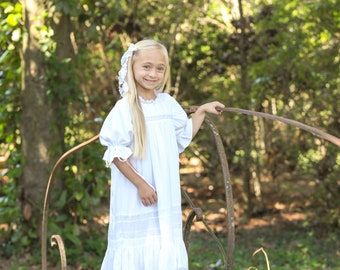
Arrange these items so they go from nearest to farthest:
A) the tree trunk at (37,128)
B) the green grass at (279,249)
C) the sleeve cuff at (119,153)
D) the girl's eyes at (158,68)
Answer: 1. the sleeve cuff at (119,153)
2. the girl's eyes at (158,68)
3. the tree trunk at (37,128)
4. the green grass at (279,249)

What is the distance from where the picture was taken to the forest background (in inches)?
211

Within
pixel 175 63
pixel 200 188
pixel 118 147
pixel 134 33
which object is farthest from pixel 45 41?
pixel 200 188

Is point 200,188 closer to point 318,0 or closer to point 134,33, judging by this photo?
point 134,33

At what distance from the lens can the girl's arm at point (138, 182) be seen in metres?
2.96

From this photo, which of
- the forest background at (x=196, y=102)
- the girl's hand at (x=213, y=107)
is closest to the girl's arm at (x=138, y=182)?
the girl's hand at (x=213, y=107)

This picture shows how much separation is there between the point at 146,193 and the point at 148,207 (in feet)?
0.27

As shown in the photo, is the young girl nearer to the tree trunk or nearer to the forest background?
the forest background

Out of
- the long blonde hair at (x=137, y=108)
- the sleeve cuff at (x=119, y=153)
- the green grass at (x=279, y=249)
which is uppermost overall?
the long blonde hair at (x=137, y=108)

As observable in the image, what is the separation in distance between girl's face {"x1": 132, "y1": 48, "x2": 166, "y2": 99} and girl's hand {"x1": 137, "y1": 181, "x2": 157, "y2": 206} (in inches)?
16.2

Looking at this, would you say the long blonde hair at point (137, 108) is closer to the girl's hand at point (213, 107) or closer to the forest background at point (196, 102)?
the girl's hand at point (213, 107)

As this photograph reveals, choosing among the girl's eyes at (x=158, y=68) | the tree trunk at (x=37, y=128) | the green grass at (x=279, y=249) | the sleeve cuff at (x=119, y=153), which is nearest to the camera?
the sleeve cuff at (x=119, y=153)

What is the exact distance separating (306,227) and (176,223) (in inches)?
168

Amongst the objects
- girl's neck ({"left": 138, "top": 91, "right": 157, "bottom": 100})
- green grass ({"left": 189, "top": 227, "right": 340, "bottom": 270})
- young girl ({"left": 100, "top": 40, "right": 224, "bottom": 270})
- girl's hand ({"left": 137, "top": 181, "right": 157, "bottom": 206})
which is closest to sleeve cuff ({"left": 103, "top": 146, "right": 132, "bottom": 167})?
young girl ({"left": 100, "top": 40, "right": 224, "bottom": 270})

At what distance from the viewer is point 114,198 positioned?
3.10 m
